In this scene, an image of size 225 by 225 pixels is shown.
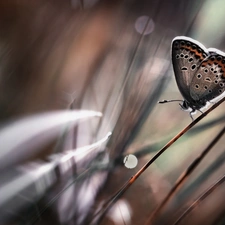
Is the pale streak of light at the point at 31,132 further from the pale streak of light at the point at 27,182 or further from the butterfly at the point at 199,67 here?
the butterfly at the point at 199,67

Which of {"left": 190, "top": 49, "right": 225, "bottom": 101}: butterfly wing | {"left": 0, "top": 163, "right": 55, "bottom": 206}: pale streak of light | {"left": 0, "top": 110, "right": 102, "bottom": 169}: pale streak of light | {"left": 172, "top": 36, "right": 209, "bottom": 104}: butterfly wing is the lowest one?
{"left": 190, "top": 49, "right": 225, "bottom": 101}: butterfly wing

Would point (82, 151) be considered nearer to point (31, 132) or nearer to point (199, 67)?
point (31, 132)

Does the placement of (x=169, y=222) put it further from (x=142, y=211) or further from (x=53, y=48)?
(x=53, y=48)

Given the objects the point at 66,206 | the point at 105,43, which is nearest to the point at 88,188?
the point at 66,206

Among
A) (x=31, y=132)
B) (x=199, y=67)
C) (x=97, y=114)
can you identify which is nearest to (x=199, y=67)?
(x=199, y=67)

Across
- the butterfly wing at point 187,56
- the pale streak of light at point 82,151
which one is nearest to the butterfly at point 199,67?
the butterfly wing at point 187,56

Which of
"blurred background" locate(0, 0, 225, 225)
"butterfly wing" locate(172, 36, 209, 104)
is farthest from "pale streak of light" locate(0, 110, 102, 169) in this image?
"butterfly wing" locate(172, 36, 209, 104)

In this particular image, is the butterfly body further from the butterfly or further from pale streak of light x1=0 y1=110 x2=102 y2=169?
pale streak of light x1=0 y1=110 x2=102 y2=169
